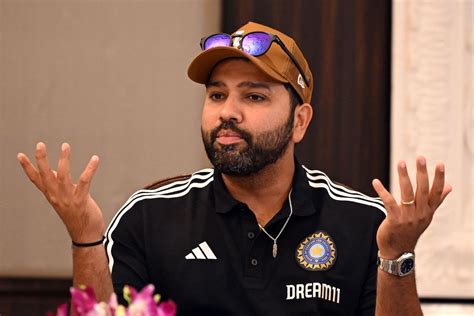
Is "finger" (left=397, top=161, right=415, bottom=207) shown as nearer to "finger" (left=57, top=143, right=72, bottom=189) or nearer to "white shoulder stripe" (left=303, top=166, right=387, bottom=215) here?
"white shoulder stripe" (left=303, top=166, right=387, bottom=215)

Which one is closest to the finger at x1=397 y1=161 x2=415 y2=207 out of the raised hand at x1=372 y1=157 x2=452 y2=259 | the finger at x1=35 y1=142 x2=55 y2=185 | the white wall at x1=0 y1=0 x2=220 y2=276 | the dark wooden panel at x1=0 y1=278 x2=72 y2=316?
the raised hand at x1=372 y1=157 x2=452 y2=259

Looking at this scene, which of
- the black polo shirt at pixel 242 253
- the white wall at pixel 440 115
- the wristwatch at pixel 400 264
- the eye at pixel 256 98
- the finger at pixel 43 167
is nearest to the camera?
the finger at pixel 43 167

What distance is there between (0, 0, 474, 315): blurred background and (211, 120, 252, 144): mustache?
94 centimetres

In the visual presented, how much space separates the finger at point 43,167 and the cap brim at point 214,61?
1.85 feet

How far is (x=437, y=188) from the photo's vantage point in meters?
1.64

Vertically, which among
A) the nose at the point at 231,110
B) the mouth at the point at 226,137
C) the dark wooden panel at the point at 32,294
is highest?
the nose at the point at 231,110

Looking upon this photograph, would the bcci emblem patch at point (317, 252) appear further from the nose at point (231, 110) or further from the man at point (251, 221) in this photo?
the nose at point (231, 110)

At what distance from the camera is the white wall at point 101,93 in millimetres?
2957

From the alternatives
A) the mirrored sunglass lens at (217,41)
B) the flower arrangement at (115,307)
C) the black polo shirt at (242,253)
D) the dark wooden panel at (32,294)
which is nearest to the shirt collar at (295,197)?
the black polo shirt at (242,253)

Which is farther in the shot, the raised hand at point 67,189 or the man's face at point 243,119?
the man's face at point 243,119

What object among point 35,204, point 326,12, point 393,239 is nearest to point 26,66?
point 35,204

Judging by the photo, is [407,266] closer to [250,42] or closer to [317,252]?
[317,252]

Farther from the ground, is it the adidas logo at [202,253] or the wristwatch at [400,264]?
the wristwatch at [400,264]

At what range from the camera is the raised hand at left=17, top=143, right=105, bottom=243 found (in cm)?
161
